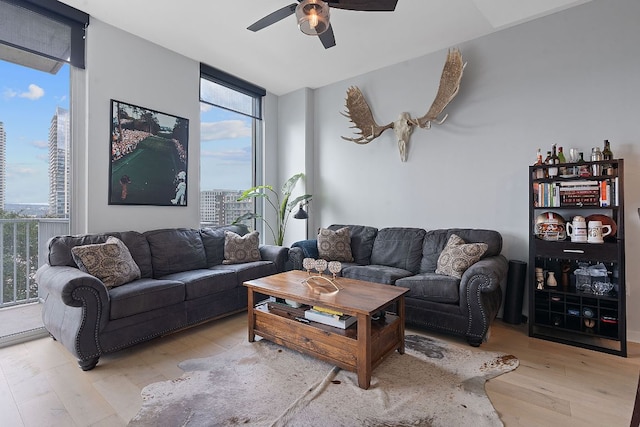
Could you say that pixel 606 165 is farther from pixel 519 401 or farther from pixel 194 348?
pixel 194 348

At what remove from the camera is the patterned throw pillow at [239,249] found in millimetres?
3594

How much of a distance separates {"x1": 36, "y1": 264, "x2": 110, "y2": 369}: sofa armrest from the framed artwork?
1262 millimetres

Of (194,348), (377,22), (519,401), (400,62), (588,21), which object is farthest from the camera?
(400,62)

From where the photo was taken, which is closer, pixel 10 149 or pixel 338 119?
pixel 10 149

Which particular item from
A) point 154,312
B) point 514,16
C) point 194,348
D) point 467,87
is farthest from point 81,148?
point 514,16

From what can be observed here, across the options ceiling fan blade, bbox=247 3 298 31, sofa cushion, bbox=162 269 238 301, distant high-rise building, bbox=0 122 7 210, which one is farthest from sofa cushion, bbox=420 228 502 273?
distant high-rise building, bbox=0 122 7 210

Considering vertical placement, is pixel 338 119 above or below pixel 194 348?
above

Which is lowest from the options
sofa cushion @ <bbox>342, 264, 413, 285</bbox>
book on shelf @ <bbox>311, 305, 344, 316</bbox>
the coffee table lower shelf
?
the coffee table lower shelf

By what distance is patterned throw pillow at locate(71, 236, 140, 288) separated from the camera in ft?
8.05

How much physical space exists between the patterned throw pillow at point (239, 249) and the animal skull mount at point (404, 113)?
1.88 metres

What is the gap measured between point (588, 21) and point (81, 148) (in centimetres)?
492

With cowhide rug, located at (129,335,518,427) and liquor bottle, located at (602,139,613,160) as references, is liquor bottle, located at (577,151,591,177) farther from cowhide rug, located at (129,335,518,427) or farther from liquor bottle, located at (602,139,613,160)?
cowhide rug, located at (129,335,518,427)

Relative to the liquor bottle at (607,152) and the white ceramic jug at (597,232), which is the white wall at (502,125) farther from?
the white ceramic jug at (597,232)

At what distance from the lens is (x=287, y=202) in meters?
4.90
